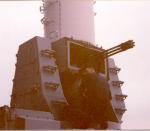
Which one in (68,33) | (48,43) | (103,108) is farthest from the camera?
(68,33)

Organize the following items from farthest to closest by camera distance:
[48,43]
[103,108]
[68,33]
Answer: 1. [68,33]
2. [48,43]
3. [103,108]

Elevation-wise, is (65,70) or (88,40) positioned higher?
(88,40)

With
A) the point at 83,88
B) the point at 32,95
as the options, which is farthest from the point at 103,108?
the point at 32,95

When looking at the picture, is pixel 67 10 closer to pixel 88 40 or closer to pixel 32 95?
pixel 88 40

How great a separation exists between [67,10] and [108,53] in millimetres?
3505

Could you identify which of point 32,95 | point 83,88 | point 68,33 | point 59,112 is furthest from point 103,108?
point 68,33

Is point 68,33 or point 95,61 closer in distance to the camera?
point 95,61

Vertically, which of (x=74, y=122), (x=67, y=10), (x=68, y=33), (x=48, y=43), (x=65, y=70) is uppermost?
(x=67, y=10)

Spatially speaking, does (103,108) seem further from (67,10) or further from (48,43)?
(67,10)

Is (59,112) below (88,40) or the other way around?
below

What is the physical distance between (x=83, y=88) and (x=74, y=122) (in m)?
1.29

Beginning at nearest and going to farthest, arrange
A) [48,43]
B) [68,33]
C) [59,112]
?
[59,112]
[48,43]
[68,33]

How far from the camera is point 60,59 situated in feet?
53.5

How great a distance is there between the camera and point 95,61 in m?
16.7
